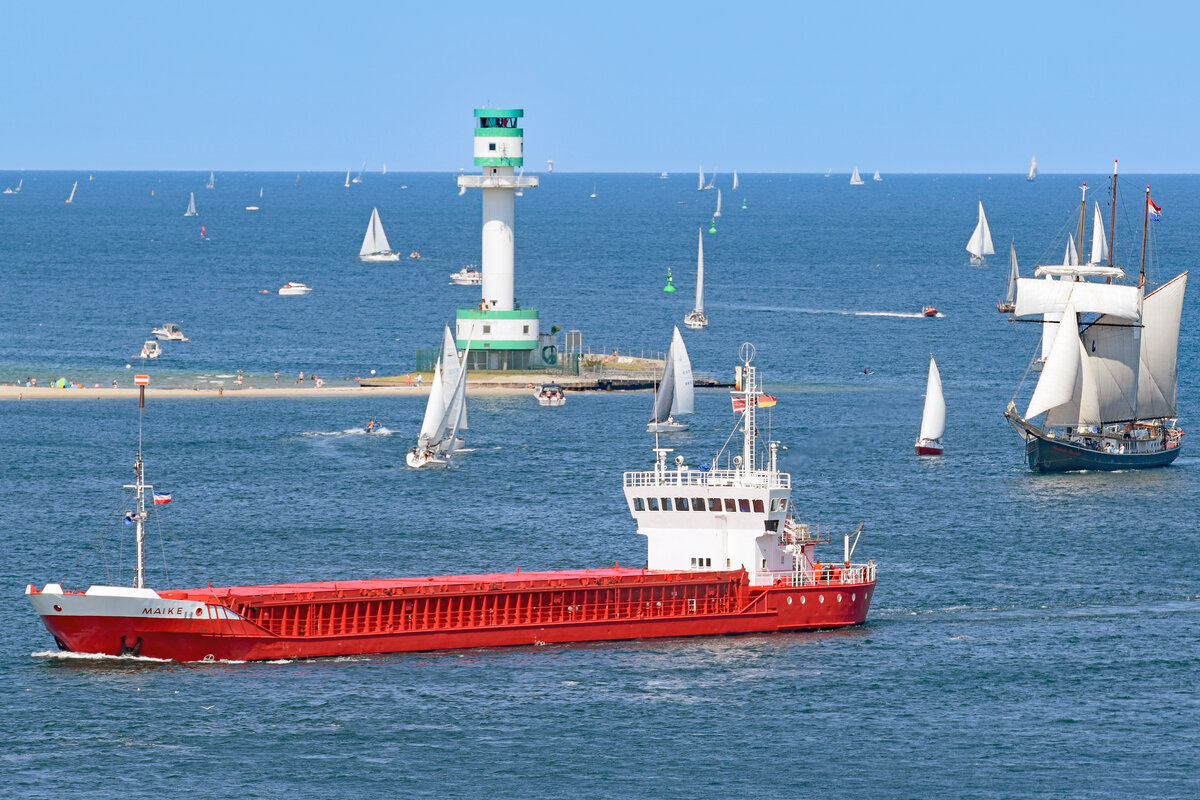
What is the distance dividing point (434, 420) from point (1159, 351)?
52.3 m

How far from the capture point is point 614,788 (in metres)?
60.5

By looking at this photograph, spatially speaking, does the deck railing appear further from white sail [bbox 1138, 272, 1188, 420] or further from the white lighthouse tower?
the white lighthouse tower

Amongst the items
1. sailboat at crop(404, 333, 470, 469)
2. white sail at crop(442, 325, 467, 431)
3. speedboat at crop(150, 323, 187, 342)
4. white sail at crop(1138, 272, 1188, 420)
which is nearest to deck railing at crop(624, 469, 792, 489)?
sailboat at crop(404, 333, 470, 469)

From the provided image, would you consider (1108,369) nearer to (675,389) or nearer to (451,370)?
(675,389)

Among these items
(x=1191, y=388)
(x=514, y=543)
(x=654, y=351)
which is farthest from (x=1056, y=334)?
(x=514, y=543)

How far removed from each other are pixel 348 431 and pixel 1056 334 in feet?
166

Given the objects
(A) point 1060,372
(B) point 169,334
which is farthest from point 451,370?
(B) point 169,334

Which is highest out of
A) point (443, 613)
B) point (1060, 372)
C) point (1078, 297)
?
point (1078, 297)

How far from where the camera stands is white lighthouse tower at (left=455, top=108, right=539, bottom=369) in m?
153

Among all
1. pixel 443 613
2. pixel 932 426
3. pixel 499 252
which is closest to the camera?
pixel 443 613

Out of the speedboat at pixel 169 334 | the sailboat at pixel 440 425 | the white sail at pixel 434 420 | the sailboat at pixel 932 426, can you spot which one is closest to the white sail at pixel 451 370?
the sailboat at pixel 440 425

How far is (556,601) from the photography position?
75.2 metres

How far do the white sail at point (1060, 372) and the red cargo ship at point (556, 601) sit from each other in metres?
56.4

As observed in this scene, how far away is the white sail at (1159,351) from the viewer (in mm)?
135750
